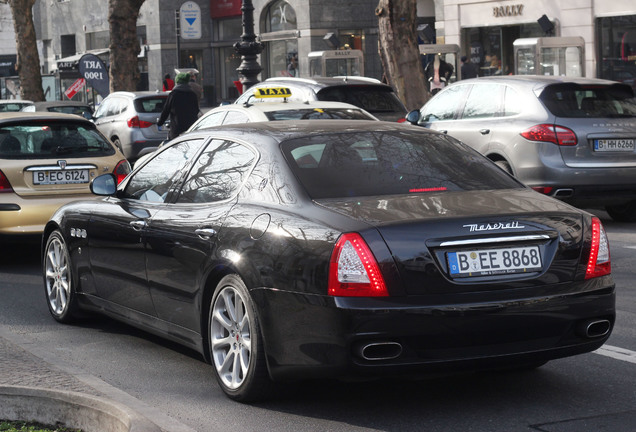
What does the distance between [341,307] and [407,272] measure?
1.06 ft

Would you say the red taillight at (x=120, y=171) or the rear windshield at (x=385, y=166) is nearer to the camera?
the rear windshield at (x=385, y=166)

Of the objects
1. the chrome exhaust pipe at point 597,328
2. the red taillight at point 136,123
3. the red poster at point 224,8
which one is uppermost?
the red poster at point 224,8

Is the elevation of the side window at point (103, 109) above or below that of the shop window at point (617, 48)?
below

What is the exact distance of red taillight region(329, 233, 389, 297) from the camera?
16.6 ft

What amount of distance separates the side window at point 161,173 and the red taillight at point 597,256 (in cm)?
231

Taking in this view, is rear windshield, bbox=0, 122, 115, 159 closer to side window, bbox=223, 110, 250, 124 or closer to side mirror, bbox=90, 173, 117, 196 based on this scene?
side window, bbox=223, 110, 250, 124

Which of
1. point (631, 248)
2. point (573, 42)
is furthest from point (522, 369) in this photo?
point (573, 42)

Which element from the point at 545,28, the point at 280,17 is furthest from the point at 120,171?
the point at 280,17

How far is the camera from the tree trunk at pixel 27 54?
41.4 meters

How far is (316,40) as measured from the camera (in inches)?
1742

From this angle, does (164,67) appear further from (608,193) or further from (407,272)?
(407,272)

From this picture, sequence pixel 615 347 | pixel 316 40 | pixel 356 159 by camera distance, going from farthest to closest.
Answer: pixel 316 40
pixel 615 347
pixel 356 159

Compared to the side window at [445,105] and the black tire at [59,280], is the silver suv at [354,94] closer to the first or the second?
the side window at [445,105]

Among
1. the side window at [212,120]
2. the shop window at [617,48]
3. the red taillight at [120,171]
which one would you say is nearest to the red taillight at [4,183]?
the red taillight at [120,171]
